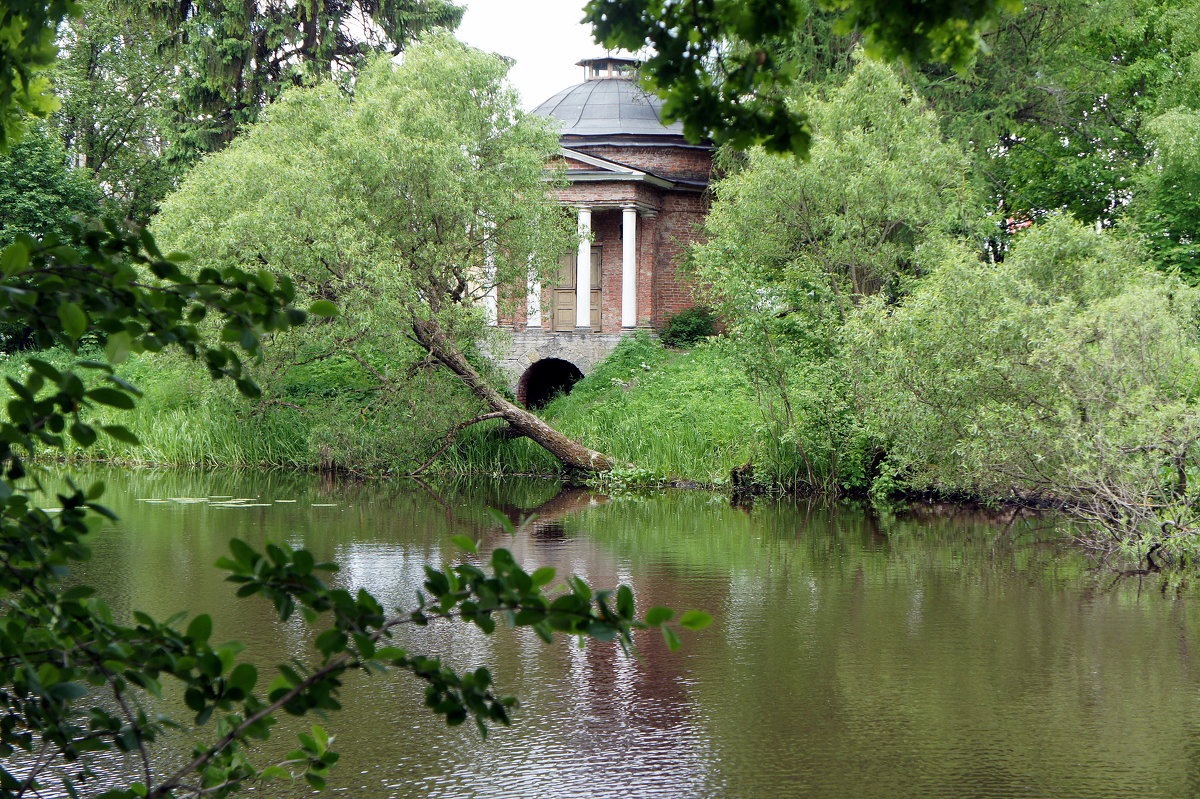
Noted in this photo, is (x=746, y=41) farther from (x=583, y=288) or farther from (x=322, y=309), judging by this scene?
(x=583, y=288)

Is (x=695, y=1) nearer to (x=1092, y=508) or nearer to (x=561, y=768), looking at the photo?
(x=561, y=768)

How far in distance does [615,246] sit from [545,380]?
4.25 m

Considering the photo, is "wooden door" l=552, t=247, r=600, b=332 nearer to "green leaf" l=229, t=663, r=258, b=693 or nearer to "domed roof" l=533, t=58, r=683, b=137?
"domed roof" l=533, t=58, r=683, b=137

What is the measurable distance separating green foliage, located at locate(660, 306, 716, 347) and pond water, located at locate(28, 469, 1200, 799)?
16.6m

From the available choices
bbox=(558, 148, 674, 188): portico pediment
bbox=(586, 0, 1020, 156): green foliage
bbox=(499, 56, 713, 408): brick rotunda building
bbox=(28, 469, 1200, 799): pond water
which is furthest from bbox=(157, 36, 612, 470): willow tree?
bbox=(586, 0, 1020, 156): green foliage

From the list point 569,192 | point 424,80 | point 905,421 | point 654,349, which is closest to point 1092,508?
point 905,421

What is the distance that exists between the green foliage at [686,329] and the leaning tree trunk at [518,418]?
28.7ft

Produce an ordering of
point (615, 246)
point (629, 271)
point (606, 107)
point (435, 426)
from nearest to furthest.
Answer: point (435, 426) → point (629, 271) → point (615, 246) → point (606, 107)

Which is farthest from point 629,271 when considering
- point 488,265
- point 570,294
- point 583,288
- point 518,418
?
point 518,418

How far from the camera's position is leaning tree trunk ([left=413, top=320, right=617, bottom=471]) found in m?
22.5

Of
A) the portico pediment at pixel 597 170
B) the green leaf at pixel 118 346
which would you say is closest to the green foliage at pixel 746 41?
the green leaf at pixel 118 346

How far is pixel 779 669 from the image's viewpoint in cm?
851

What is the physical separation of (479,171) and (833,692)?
54.4ft

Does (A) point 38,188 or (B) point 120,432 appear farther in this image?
(A) point 38,188
